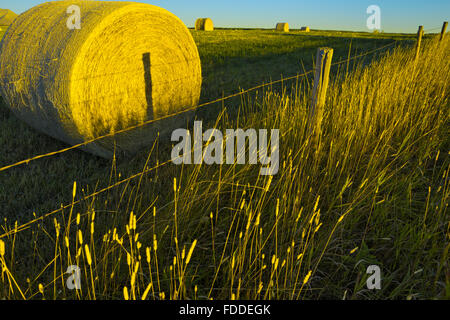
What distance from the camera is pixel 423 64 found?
632cm

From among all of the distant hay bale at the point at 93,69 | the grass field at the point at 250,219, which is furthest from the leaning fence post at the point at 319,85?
the distant hay bale at the point at 93,69

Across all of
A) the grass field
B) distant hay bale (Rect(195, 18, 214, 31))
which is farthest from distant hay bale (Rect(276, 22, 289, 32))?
the grass field

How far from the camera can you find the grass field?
2029 mm

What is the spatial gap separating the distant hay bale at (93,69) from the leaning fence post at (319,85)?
1.99 metres

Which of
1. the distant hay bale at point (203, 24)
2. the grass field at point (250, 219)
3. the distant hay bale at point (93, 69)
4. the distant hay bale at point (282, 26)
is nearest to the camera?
the grass field at point (250, 219)

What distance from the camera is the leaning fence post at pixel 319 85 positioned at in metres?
3.12

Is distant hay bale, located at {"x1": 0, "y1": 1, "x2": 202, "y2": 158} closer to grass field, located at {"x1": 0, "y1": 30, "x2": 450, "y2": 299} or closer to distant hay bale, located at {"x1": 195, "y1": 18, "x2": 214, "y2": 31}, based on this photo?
grass field, located at {"x1": 0, "y1": 30, "x2": 450, "y2": 299}

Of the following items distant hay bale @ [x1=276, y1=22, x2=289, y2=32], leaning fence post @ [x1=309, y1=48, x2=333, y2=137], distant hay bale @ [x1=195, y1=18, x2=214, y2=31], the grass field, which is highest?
distant hay bale @ [x1=276, y1=22, x2=289, y2=32]

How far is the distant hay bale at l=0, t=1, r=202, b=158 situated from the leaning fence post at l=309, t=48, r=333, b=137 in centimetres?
199

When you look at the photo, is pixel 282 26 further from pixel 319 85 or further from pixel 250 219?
pixel 250 219

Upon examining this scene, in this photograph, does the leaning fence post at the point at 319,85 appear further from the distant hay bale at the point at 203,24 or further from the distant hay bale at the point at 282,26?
the distant hay bale at the point at 282,26
